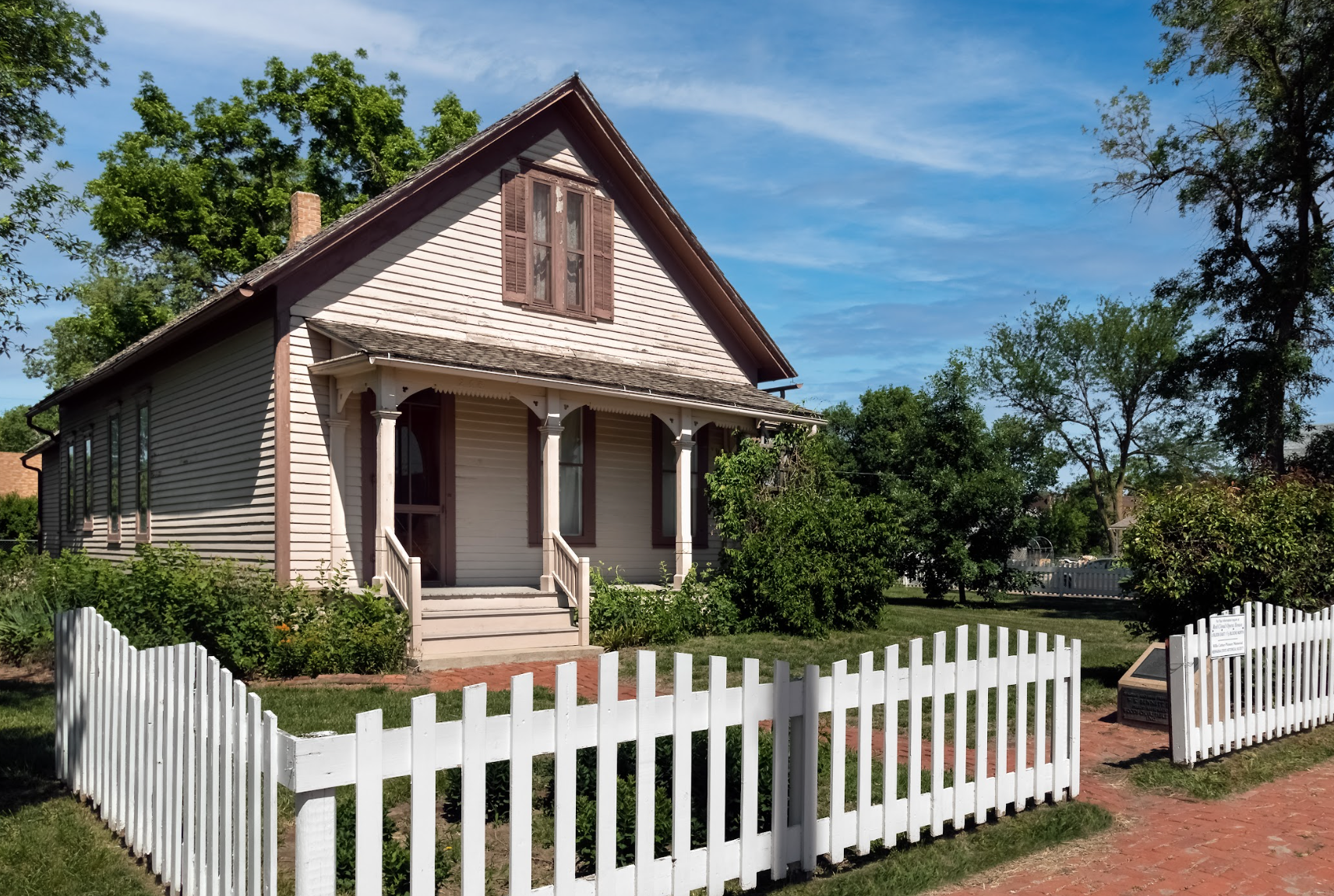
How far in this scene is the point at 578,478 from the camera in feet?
54.5

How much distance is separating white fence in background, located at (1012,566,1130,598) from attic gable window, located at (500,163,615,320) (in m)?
20.9

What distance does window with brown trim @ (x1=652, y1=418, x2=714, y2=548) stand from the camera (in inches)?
693

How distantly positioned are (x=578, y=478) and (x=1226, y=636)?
10432mm

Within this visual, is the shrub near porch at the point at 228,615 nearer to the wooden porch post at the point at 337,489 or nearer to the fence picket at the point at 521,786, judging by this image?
the wooden porch post at the point at 337,489

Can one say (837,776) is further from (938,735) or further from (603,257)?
(603,257)

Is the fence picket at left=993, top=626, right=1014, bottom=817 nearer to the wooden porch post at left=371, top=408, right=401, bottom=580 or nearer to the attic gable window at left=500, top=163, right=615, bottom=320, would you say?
the wooden porch post at left=371, top=408, right=401, bottom=580

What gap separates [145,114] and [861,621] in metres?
28.6

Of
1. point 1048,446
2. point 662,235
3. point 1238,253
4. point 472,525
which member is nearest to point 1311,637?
point 472,525

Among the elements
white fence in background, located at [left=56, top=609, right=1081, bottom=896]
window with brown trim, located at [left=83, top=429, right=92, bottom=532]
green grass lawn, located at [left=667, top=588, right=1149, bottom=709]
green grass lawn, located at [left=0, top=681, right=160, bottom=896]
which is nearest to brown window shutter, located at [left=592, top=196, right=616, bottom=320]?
green grass lawn, located at [left=667, top=588, right=1149, bottom=709]

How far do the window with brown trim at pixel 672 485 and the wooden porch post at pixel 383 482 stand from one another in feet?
18.0

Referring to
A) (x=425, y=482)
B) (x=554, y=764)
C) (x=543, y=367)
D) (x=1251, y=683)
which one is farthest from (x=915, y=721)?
(x=425, y=482)

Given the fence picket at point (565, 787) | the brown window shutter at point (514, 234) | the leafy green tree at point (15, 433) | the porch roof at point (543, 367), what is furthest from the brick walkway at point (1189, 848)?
the leafy green tree at point (15, 433)

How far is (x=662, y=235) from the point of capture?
704 inches

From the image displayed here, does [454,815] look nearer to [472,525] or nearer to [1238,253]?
[472,525]
